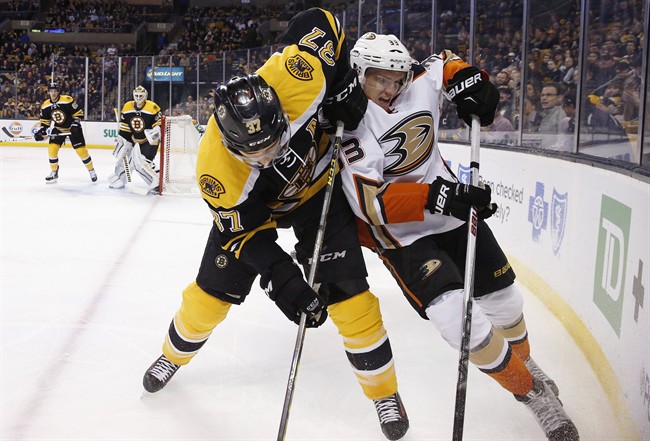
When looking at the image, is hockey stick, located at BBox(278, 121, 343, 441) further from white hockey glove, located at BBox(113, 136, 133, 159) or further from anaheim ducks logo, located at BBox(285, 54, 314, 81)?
white hockey glove, located at BBox(113, 136, 133, 159)

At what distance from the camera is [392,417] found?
2.10 metres

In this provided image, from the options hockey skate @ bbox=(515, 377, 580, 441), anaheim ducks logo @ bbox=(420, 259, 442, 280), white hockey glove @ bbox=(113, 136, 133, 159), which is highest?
white hockey glove @ bbox=(113, 136, 133, 159)

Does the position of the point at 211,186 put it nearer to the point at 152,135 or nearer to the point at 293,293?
the point at 293,293

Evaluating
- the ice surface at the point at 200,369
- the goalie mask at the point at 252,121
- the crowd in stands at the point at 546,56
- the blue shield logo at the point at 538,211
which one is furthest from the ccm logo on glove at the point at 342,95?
the blue shield logo at the point at 538,211

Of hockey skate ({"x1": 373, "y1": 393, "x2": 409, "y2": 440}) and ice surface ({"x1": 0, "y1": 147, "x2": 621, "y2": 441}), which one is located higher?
hockey skate ({"x1": 373, "y1": 393, "x2": 409, "y2": 440})

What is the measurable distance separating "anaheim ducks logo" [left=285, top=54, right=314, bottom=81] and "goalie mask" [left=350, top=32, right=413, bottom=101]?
18 centimetres

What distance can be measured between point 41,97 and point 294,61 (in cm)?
1284

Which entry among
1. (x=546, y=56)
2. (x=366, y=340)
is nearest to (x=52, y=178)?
(x=546, y=56)

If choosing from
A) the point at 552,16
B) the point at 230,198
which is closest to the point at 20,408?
the point at 230,198

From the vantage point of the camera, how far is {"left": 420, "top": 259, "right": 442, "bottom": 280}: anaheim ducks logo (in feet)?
6.50

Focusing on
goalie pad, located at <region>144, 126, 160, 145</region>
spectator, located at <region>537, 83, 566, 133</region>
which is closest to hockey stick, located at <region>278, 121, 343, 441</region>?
spectator, located at <region>537, 83, 566, 133</region>

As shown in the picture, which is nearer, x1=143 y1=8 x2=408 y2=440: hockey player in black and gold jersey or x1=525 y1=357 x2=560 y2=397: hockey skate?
x1=143 y1=8 x2=408 y2=440: hockey player in black and gold jersey

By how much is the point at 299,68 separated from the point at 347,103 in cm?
17

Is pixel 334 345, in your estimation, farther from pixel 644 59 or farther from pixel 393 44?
pixel 644 59
